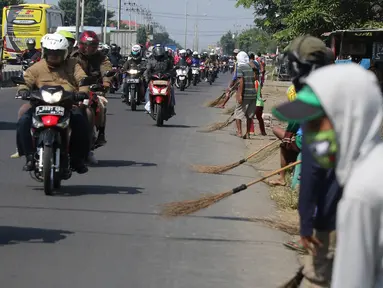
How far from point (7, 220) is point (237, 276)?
2541 millimetres

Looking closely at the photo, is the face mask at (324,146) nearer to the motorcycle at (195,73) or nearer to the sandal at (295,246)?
the sandal at (295,246)

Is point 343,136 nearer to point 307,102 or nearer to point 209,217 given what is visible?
point 307,102

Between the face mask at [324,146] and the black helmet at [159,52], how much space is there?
16.7 m

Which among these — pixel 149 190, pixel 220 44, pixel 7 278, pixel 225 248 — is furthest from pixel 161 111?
pixel 220 44

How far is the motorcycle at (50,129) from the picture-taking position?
30.0 ft

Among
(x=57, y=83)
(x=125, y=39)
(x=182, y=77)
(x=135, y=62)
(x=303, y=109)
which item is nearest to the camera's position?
(x=303, y=109)

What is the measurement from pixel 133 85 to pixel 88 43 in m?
12.1

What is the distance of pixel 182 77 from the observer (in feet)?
125

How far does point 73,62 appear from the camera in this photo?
1004 cm

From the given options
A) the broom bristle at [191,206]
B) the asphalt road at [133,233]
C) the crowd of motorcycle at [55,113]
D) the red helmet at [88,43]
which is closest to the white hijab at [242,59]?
the asphalt road at [133,233]

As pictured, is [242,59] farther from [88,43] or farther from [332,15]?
[88,43]

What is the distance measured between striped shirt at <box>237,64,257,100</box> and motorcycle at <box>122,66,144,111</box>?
6374 millimetres

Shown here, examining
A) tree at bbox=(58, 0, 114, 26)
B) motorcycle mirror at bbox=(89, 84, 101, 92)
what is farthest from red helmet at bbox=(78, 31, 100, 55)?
tree at bbox=(58, 0, 114, 26)

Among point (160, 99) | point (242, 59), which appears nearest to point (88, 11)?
point (160, 99)
